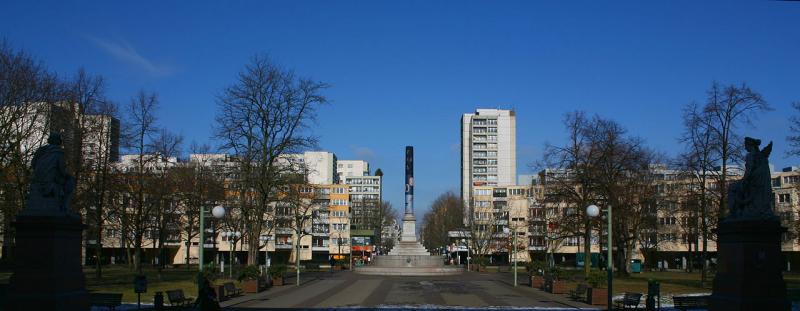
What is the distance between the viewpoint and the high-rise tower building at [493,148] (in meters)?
174

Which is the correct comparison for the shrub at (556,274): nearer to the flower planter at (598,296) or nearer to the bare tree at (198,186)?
the flower planter at (598,296)

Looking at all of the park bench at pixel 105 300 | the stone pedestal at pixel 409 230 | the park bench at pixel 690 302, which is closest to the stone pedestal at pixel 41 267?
the park bench at pixel 105 300

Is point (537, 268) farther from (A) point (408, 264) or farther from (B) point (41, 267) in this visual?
(B) point (41, 267)

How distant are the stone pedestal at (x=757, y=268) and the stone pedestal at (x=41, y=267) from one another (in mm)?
15602

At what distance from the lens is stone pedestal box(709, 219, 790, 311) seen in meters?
17.3

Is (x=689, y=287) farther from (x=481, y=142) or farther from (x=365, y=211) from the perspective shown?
(x=481, y=142)

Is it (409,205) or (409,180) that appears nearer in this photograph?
(409,205)

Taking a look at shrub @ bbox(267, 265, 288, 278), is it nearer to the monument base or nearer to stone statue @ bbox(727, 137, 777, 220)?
the monument base

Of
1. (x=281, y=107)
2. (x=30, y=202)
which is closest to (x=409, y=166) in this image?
(x=281, y=107)

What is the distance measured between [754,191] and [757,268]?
1.94m

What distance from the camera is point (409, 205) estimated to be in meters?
76.1

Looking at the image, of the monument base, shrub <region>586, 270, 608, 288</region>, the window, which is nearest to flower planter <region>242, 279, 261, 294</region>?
shrub <region>586, 270, 608, 288</region>

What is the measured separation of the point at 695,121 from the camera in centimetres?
3969

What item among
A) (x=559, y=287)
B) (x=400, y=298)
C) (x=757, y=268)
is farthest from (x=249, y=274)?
(x=757, y=268)
